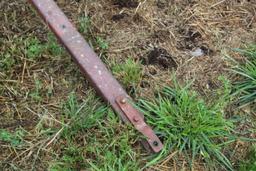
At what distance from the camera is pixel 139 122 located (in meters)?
2.46

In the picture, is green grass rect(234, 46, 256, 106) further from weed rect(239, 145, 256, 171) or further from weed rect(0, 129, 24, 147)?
weed rect(0, 129, 24, 147)

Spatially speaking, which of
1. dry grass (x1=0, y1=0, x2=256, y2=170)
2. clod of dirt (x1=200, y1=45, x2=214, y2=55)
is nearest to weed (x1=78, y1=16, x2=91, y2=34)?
dry grass (x1=0, y1=0, x2=256, y2=170)

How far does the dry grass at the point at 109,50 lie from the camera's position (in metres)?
2.49

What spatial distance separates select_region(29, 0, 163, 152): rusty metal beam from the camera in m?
2.46

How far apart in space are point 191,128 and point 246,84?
444 mm

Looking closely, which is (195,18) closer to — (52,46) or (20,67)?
(52,46)

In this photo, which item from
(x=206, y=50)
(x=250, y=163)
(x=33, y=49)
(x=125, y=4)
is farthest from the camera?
(x=125, y=4)

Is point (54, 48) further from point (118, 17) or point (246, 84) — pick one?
point (246, 84)

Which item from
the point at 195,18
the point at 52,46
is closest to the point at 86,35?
the point at 52,46

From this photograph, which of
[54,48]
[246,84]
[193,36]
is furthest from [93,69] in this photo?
[246,84]

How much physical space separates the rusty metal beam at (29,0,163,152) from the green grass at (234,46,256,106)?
56cm

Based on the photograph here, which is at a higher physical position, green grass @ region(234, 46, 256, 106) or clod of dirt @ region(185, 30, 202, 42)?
clod of dirt @ region(185, 30, 202, 42)

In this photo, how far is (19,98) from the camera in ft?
8.43

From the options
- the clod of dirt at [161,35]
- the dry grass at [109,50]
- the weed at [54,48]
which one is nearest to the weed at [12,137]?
the dry grass at [109,50]
